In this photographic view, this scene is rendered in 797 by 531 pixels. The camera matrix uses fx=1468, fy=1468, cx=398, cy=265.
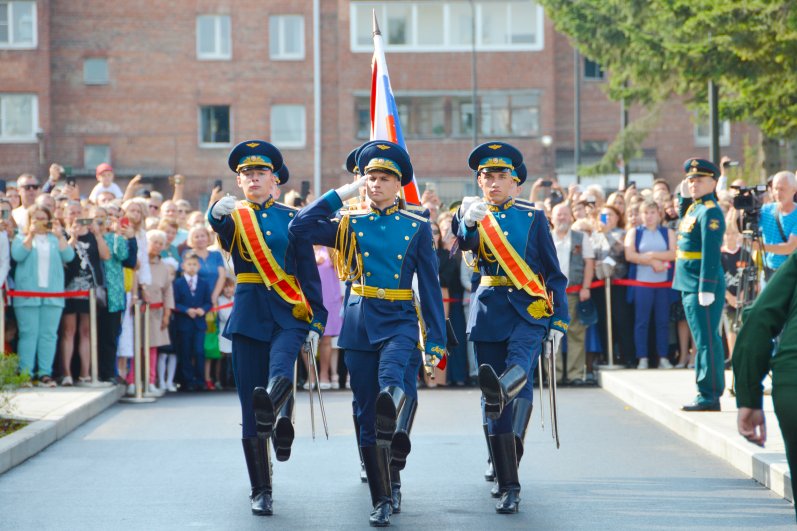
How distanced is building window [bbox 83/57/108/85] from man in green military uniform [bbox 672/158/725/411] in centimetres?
4149

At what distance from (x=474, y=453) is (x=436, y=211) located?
317 inches

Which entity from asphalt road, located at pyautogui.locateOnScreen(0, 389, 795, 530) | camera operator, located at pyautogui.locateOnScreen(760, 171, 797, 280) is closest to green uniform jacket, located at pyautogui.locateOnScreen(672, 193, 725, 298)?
camera operator, located at pyautogui.locateOnScreen(760, 171, 797, 280)

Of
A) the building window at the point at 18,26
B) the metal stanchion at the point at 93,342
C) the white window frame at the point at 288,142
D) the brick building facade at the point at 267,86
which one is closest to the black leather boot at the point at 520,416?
the metal stanchion at the point at 93,342

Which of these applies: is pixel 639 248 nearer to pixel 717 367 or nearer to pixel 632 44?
pixel 717 367

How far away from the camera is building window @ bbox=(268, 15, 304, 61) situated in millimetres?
52969

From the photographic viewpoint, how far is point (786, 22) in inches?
844

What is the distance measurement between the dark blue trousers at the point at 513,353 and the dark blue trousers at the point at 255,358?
1171mm

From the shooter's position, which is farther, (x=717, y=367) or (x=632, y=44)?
(x=632, y=44)

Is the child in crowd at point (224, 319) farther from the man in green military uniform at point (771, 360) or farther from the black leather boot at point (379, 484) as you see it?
the man in green military uniform at point (771, 360)

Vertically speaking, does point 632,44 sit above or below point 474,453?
above

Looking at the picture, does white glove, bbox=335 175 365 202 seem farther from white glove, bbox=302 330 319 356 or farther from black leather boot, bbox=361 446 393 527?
black leather boot, bbox=361 446 393 527

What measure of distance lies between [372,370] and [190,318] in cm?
959

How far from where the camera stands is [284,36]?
174 feet

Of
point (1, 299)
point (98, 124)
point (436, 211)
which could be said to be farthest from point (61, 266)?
point (98, 124)
